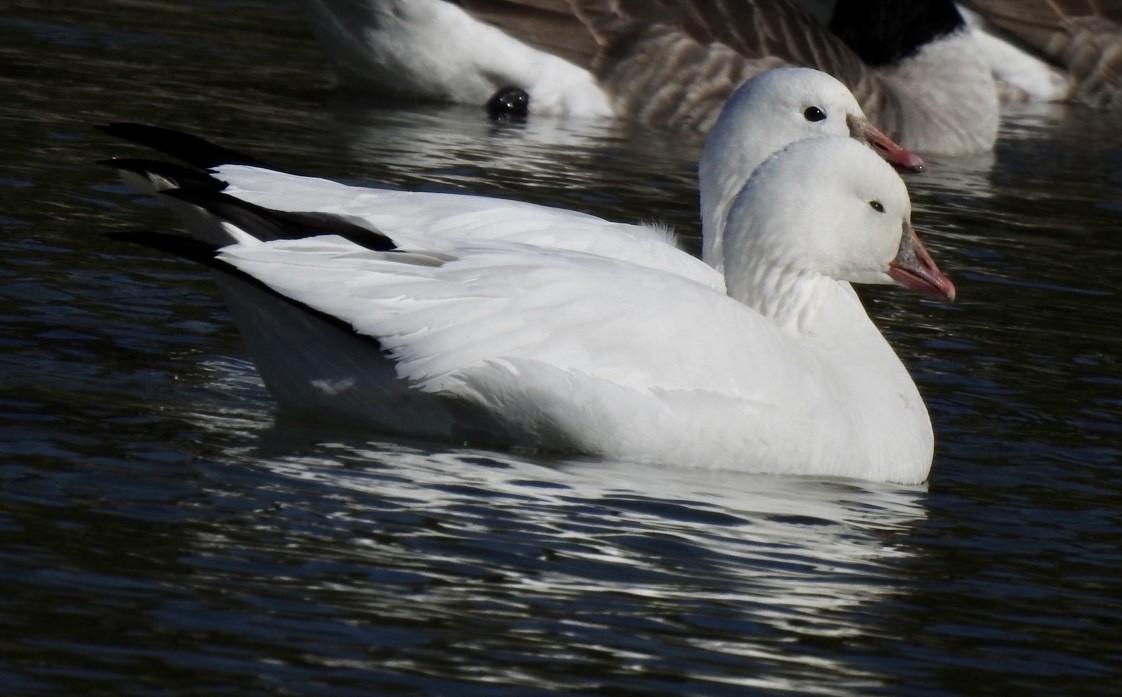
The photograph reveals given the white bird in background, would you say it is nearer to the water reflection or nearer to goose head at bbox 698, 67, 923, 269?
the water reflection

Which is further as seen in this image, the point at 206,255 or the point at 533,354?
the point at 533,354

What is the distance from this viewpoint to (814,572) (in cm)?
554

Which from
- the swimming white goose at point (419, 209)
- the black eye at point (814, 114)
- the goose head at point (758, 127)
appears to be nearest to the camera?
the swimming white goose at point (419, 209)

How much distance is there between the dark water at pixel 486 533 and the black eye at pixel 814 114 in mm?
995

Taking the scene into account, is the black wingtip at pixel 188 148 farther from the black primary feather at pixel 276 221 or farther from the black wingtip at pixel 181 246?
the black wingtip at pixel 181 246

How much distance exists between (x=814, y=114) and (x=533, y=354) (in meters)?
2.50

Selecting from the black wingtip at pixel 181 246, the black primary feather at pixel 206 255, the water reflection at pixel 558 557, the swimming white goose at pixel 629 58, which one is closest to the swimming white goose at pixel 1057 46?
the swimming white goose at pixel 629 58

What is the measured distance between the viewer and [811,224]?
701 cm

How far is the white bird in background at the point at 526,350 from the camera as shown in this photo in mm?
6246

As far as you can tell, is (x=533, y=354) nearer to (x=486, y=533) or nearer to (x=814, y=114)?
(x=486, y=533)

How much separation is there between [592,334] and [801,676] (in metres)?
1.79

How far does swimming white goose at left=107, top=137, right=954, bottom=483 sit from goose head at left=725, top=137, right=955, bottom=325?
360 millimetres

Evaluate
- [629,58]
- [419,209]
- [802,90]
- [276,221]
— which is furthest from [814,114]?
[629,58]

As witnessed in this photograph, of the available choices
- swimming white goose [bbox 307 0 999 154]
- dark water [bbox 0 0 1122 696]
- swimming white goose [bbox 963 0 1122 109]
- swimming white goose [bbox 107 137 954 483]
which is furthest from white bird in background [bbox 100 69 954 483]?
swimming white goose [bbox 963 0 1122 109]
